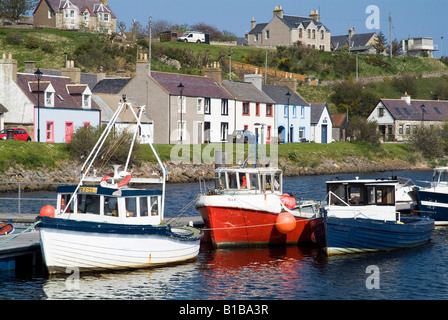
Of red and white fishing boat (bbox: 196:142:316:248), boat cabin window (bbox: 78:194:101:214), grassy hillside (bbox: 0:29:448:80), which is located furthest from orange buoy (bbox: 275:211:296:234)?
grassy hillside (bbox: 0:29:448:80)

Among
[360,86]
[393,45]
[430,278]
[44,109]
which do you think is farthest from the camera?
[393,45]

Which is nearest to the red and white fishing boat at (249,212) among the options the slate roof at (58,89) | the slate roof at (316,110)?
the slate roof at (58,89)

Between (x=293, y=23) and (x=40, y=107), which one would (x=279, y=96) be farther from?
(x=293, y=23)

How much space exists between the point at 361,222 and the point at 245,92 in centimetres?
5440

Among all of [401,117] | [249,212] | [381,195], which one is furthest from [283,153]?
[249,212]

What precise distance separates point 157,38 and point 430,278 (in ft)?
366

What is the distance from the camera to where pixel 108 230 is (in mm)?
24844

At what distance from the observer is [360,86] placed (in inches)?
4771

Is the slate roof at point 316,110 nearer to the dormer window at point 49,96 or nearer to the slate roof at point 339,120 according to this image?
the slate roof at point 339,120

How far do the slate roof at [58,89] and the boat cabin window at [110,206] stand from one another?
38732mm

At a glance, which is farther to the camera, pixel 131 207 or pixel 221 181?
pixel 221 181

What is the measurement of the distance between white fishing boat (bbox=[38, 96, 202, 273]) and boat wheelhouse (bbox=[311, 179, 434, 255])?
21.5 ft
